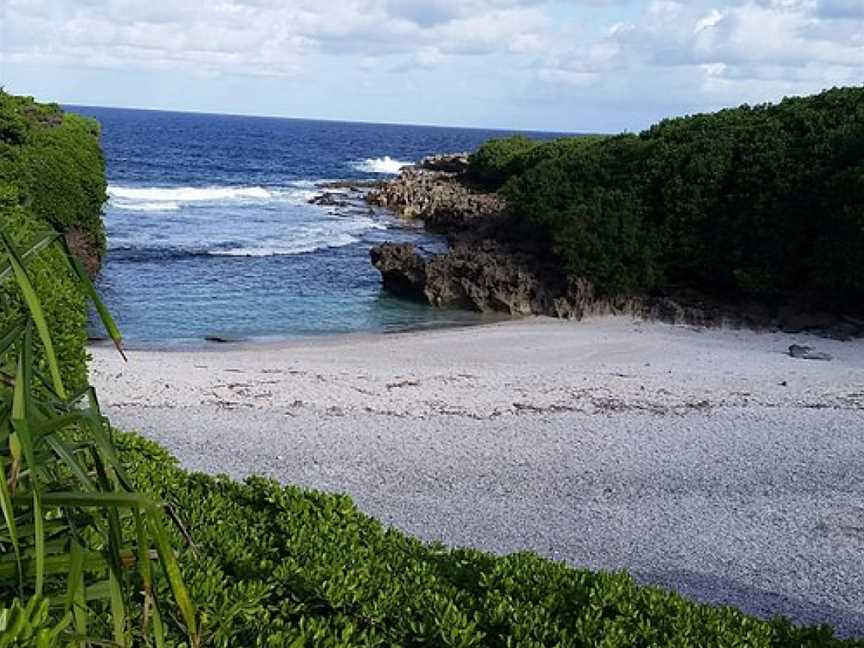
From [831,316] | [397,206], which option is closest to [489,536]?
[831,316]

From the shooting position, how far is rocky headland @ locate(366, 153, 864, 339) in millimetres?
21641

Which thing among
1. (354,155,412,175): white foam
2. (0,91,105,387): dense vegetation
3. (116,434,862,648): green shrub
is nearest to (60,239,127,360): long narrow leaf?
(116,434,862,648): green shrub

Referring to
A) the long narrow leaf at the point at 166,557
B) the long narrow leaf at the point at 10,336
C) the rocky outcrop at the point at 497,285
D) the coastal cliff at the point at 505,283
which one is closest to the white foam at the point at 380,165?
the coastal cliff at the point at 505,283

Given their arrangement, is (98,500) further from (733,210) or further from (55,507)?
(733,210)

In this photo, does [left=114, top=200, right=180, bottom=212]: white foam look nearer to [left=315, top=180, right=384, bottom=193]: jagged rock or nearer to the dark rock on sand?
[left=315, top=180, right=384, bottom=193]: jagged rock

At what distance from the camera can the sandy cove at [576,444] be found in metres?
8.78

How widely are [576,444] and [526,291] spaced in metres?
12.1

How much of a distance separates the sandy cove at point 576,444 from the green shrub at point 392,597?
4.08m

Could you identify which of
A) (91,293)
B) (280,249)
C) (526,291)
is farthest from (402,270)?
(91,293)

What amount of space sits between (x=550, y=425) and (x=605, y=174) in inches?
600

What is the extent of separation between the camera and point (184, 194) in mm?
55875

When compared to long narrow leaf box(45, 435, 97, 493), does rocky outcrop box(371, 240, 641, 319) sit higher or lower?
lower

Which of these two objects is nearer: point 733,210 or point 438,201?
point 733,210

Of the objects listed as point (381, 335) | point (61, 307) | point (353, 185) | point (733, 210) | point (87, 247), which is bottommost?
point (381, 335)
